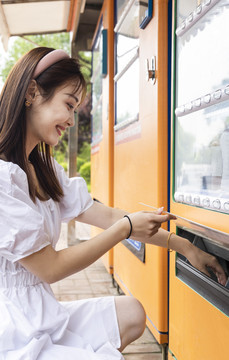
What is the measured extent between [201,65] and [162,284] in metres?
0.98

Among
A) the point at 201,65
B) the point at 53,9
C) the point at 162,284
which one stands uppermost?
the point at 53,9

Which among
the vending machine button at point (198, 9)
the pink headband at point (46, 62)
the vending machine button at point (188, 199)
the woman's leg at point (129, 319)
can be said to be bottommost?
the woman's leg at point (129, 319)

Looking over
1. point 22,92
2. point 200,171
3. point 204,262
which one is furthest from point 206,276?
point 22,92

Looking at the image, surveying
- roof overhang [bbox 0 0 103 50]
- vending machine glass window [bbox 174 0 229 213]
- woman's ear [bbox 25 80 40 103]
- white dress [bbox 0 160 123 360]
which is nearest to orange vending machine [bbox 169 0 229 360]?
vending machine glass window [bbox 174 0 229 213]

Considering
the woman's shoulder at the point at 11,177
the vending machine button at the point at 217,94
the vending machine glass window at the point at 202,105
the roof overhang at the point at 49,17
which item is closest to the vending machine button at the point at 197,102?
the vending machine glass window at the point at 202,105

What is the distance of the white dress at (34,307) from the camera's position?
1187 millimetres

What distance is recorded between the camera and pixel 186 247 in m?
1.46

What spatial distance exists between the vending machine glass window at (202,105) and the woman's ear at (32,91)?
21.2 inches

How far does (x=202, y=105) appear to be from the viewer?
131cm

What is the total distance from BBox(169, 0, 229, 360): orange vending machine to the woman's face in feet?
1.40

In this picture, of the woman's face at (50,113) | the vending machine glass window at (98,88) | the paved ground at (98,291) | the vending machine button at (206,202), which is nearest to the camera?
the vending machine button at (206,202)

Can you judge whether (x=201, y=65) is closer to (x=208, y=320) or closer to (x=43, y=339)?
(x=208, y=320)

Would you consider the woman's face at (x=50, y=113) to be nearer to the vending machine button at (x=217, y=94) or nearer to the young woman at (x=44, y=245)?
the young woman at (x=44, y=245)

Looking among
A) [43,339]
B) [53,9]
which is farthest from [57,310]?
[53,9]
